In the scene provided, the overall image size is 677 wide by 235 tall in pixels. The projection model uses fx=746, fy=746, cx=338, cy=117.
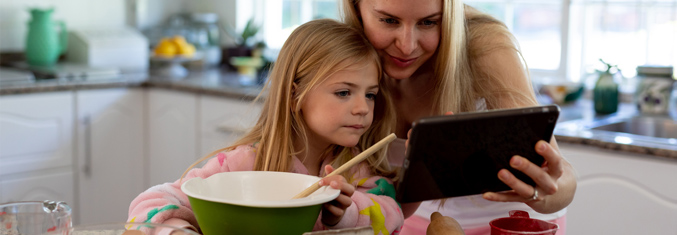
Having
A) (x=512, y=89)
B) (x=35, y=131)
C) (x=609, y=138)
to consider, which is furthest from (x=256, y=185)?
(x=35, y=131)

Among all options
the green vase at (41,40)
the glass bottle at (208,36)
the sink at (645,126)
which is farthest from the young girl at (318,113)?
the glass bottle at (208,36)

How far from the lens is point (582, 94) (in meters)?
2.76

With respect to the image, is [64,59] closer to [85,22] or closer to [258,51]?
[85,22]

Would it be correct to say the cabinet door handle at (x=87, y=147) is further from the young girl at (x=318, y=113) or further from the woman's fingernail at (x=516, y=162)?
the woman's fingernail at (x=516, y=162)

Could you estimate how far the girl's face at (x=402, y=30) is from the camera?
1258 millimetres

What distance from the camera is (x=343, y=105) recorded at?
1218 millimetres

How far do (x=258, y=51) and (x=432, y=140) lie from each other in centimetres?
265

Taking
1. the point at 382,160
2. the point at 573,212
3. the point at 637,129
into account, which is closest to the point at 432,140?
the point at 382,160

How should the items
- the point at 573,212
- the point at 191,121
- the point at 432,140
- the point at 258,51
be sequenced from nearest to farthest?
the point at 432,140
the point at 573,212
the point at 191,121
the point at 258,51

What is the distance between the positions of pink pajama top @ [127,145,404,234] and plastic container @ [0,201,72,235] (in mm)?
116

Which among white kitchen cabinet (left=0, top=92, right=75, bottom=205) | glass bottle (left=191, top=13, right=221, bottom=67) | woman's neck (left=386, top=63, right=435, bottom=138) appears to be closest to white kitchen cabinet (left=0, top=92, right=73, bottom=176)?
white kitchen cabinet (left=0, top=92, right=75, bottom=205)

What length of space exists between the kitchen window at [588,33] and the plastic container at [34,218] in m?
2.07

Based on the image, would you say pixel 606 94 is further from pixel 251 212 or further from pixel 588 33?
pixel 251 212

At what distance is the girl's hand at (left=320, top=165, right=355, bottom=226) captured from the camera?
92 centimetres
